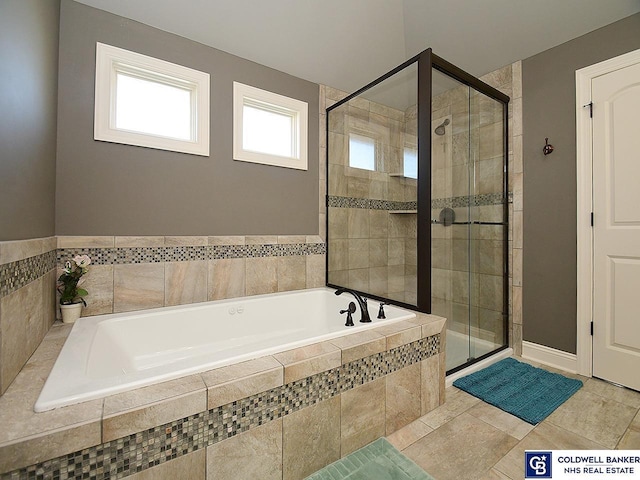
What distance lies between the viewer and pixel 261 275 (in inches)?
102

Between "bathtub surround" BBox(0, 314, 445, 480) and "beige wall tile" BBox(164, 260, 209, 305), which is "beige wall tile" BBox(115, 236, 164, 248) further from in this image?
"bathtub surround" BBox(0, 314, 445, 480)

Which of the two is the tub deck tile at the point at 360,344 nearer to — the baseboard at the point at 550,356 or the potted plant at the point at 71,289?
the potted plant at the point at 71,289

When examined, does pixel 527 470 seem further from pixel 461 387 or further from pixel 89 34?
pixel 89 34

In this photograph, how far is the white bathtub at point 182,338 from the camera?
1.06 m

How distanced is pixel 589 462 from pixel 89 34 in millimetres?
3750

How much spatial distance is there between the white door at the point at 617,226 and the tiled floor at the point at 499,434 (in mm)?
316

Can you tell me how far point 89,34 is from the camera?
76.1 inches

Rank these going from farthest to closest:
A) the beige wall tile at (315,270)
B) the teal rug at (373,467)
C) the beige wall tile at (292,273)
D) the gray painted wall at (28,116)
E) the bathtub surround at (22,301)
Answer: the beige wall tile at (315,270), the beige wall tile at (292,273), the teal rug at (373,467), the gray painted wall at (28,116), the bathtub surround at (22,301)

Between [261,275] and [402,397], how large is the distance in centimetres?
148

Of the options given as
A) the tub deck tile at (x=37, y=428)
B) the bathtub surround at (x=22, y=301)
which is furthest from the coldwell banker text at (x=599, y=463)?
the bathtub surround at (x=22, y=301)

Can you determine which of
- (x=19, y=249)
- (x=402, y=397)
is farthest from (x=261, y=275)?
(x=19, y=249)

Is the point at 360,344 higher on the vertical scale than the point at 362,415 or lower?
higher

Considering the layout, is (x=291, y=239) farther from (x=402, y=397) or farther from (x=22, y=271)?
(x=22, y=271)

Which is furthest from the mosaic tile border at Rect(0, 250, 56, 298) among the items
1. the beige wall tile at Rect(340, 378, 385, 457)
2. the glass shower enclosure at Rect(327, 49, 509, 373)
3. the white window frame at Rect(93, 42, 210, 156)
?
the glass shower enclosure at Rect(327, 49, 509, 373)
